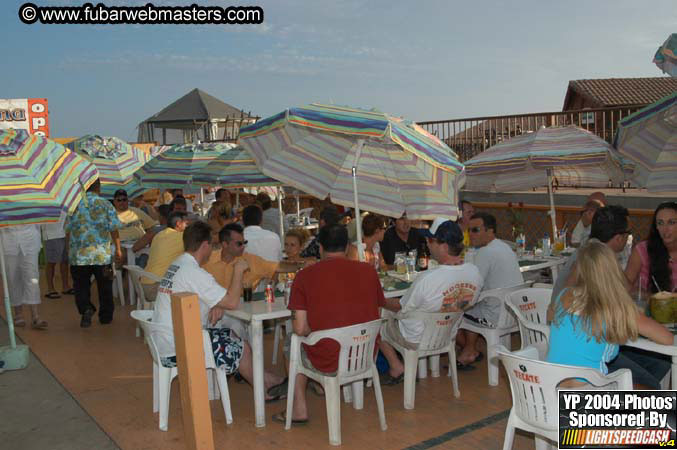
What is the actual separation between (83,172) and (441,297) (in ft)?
11.0

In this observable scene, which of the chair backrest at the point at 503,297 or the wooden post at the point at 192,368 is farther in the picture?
the chair backrest at the point at 503,297

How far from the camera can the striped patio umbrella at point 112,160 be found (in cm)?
1051

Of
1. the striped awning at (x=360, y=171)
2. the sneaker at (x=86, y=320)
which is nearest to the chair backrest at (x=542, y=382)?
the striped awning at (x=360, y=171)

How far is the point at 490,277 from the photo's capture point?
555cm

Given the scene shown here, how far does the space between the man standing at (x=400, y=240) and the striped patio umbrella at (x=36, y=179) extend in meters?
3.08

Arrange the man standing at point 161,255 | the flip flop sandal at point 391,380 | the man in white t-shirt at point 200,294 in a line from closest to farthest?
the man in white t-shirt at point 200,294 → the flip flop sandal at point 391,380 → the man standing at point 161,255

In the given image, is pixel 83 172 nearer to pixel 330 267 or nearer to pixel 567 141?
pixel 330 267

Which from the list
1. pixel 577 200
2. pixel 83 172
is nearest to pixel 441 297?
pixel 83 172

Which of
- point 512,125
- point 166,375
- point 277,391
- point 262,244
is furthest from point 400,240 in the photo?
point 512,125

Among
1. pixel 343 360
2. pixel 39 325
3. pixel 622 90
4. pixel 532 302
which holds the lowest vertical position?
pixel 39 325

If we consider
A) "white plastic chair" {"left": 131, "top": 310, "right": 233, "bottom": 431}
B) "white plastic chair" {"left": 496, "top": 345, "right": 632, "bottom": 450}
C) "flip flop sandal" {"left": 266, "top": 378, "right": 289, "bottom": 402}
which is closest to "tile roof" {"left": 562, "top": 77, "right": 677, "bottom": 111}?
"flip flop sandal" {"left": 266, "top": 378, "right": 289, "bottom": 402}

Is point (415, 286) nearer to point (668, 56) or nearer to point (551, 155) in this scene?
point (668, 56)

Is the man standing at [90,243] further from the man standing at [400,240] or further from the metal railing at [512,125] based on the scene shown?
the metal railing at [512,125]

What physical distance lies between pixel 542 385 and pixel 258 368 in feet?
7.09
